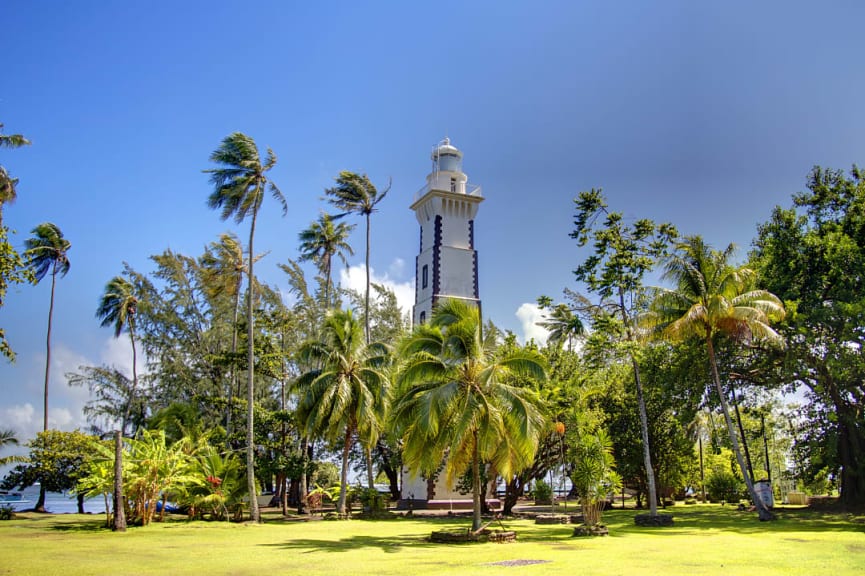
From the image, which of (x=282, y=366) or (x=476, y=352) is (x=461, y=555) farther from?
(x=282, y=366)

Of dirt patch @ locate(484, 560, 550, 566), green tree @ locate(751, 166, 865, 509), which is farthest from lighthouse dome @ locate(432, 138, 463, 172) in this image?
dirt patch @ locate(484, 560, 550, 566)

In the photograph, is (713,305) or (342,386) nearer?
(713,305)

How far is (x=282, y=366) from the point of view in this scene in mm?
33750

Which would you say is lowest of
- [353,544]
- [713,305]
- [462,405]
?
[353,544]

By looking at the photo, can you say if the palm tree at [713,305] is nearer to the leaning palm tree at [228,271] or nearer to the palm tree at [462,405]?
the palm tree at [462,405]

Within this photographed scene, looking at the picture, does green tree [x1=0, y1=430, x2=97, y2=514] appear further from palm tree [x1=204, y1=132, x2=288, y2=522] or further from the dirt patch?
the dirt patch

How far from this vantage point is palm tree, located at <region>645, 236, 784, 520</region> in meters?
23.2

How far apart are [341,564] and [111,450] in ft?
44.7

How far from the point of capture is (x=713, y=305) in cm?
2366

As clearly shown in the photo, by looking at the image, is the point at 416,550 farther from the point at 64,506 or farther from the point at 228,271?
the point at 64,506

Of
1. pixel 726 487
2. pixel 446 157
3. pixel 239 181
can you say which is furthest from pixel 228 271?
pixel 726 487

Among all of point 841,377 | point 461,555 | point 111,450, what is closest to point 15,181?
point 111,450

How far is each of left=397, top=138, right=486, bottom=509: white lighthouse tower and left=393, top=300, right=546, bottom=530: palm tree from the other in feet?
56.4

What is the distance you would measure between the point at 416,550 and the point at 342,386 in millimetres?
11858
